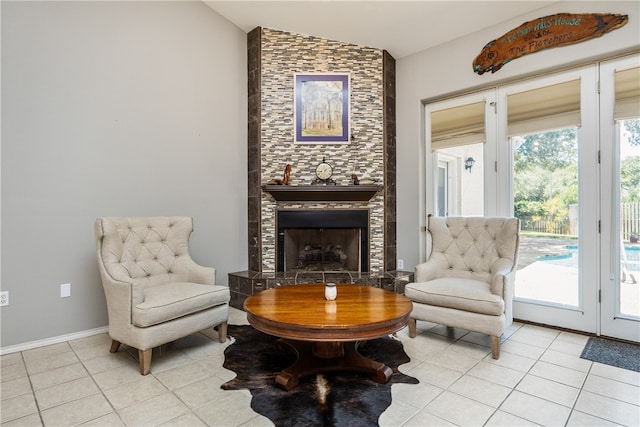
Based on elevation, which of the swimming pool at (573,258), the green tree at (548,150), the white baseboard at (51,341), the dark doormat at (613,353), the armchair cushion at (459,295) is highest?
the green tree at (548,150)

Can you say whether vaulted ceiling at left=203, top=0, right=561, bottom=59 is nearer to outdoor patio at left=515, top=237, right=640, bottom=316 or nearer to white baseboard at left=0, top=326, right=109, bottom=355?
outdoor patio at left=515, top=237, right=640, bottom=316

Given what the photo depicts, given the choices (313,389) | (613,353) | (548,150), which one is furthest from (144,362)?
(548,150)

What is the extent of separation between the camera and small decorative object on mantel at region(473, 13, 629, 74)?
9.18ft

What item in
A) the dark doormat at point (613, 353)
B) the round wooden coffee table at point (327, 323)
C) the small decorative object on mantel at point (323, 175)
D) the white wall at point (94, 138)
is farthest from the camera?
the small decorative object on mantel at point (323, 175)

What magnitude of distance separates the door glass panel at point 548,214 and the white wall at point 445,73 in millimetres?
650

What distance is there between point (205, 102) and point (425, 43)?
2.64 metres

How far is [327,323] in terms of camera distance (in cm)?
186

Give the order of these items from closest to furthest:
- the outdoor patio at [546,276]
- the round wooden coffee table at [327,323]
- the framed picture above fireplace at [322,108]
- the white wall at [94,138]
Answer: the round wooden coffee table at [327,323], the white wall at [94,138], the outdoor patio at [546,276], the framed picture above fireplace at [322,108]

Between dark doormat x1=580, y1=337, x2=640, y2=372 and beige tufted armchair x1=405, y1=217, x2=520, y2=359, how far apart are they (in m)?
0.61

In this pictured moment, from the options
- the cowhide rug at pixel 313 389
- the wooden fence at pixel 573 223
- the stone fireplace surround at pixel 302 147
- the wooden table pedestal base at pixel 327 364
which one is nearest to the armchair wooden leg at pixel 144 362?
the cowhide rug at pixel 313 389

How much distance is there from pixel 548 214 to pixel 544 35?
1.66m

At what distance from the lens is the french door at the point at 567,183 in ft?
9.11

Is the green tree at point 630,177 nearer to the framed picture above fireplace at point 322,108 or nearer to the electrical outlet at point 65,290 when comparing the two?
the framed picture above fireplace at point 322,108

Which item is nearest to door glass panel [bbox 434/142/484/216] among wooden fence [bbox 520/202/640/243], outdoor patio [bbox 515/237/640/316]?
wooden fence [bbox 520/202/640/243]
